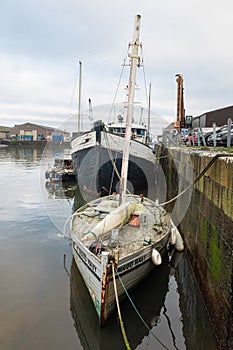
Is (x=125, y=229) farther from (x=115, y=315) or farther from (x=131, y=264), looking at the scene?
(x=115, y=315)

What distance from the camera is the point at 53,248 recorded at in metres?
9.80

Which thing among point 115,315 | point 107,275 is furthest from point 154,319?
point 107,275

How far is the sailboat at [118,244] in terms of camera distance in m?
5.36

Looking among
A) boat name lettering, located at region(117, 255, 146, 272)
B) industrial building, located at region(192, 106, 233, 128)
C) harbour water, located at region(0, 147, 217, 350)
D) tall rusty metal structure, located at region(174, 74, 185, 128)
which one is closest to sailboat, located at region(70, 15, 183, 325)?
boat name lettering, located at region(117, 255, 146, 272)

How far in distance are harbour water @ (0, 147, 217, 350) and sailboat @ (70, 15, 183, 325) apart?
1.66 feet

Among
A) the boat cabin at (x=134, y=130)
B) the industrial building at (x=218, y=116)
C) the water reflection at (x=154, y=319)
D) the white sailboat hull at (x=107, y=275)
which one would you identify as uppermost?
the industrial building at (x=218, y=116)

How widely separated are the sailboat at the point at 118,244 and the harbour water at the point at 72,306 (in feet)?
1.66

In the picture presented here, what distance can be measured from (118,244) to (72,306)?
1811mm

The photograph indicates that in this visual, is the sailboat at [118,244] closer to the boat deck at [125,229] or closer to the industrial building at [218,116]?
the boat deck at [125,229]

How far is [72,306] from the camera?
6559 millimetres

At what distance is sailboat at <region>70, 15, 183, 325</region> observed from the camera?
5359 mm

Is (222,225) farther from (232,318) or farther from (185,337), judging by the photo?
(185,337)

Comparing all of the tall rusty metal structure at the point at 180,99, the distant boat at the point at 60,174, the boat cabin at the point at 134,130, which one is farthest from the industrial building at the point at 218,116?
the distant boat at the point at 60,174

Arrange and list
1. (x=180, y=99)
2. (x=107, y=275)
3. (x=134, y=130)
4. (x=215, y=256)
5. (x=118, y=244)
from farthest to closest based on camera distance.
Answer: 1. (x=180, y=99)
2. (x=134, y=130)
3. (x=118, y=244)
4. (x=215, y=256)
5. (x=107, y=275)
